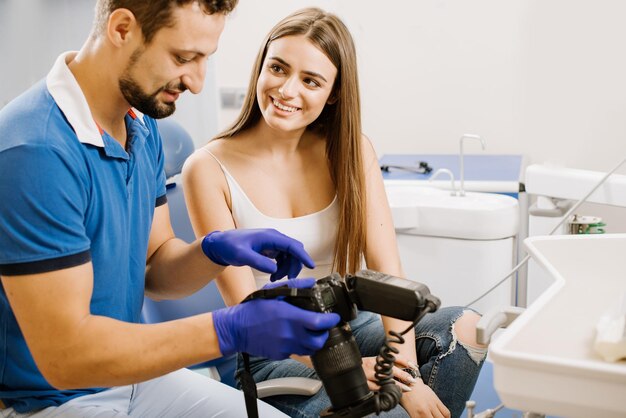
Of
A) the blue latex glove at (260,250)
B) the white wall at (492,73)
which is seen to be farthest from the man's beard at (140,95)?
the white wall at (492,73)

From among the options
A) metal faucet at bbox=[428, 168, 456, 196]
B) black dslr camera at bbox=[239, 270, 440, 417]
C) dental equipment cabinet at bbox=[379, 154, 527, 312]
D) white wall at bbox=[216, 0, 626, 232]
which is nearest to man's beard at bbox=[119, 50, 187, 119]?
black dslr camera at bbox=[239, 270, 440, 417]

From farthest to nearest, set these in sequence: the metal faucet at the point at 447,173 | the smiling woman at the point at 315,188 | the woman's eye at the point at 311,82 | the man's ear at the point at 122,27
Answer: the metal faucet at the point at 447,173 → the woman's eye at the point at 311,82 → the smiling woman at the point at 315,188 → the man's ear at the point at 122,27

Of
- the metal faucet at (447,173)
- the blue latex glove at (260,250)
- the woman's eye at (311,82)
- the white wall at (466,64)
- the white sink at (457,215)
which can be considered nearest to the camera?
the blue latex glove at (260,250)

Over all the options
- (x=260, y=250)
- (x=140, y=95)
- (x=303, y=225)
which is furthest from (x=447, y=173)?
(x=140, y=95)

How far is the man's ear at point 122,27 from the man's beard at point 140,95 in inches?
1.0

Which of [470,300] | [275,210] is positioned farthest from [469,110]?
[275,210]

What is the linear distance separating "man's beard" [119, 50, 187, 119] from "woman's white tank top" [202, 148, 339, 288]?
395 mm

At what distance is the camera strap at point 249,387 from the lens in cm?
107

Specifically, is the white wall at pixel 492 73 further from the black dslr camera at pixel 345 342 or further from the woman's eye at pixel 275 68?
the black dslr camera at pixel 345 342

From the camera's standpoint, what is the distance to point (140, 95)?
1.10 m

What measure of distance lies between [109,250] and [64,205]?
134 mm

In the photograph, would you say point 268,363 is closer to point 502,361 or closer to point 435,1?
point 502,361

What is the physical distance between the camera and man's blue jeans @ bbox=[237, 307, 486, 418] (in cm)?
131

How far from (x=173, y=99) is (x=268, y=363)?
54 cm
